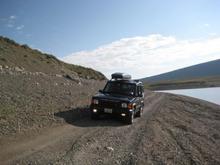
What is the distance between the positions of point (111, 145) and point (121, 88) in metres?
5.99

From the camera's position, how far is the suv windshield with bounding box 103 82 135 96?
46.6 feet

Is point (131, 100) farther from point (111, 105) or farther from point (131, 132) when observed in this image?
point (131, 132)

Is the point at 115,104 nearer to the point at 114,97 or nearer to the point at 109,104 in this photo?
the point at 109,104

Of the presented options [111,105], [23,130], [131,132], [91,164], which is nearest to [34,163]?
[91,164]

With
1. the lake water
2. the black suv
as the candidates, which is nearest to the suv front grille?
the black suv

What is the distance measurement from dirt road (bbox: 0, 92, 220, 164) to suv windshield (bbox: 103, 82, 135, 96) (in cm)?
211

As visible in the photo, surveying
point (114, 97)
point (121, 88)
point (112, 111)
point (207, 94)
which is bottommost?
point (207, 94)

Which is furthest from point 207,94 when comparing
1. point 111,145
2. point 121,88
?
point 111,145

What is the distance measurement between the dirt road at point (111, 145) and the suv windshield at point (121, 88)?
6.93ft

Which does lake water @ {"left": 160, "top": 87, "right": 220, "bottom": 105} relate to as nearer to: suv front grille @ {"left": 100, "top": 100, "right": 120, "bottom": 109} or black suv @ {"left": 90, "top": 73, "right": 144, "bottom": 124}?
black suv @ {"left": 90, "top": 73, "right": 144, "bottom": 124}

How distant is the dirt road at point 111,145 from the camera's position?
281 inches

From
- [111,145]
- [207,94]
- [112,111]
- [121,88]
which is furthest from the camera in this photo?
[207,94]

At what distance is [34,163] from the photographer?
21.3 ft

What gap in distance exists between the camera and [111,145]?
8.57 metres
